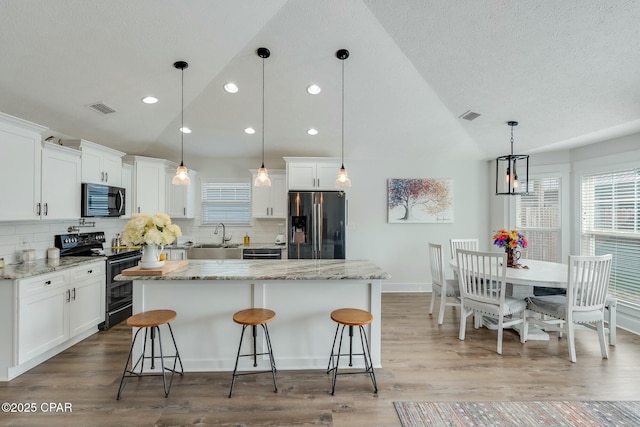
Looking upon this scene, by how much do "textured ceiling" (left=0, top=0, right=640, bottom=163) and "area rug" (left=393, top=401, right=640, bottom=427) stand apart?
2752 millimetres

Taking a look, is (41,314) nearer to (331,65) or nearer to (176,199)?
(176,199)

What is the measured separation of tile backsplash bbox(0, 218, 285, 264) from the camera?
315 centimetres

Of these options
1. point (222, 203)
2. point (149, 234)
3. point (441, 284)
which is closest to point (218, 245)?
point (222, 203)

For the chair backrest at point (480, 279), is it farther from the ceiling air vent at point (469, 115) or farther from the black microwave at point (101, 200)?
the black microwave at point (101, 200)

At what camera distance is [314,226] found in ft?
15.4

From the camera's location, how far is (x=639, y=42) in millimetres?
2213

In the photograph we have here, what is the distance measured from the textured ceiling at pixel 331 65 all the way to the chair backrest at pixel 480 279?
179cm

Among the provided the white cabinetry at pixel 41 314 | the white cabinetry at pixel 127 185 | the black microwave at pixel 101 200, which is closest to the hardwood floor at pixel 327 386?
the white cabinetry at pixel 41 314

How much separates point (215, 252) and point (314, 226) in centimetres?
176

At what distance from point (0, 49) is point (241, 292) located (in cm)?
279

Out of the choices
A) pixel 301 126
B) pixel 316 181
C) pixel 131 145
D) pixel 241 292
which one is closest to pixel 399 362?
pixel 241 292

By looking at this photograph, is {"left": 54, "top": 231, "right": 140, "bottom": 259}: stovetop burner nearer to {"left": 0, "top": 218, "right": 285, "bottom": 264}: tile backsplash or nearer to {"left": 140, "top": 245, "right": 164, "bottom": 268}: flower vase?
{"left": 0, "top": 218, "right": 285, "bottom": 264}: tile backsplash

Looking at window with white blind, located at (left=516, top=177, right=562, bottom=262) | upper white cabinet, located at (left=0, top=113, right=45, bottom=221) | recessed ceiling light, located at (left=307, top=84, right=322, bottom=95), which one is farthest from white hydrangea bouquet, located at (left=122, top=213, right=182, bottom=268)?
window with white blind, located at (left=516, top=177, right=562, bottom=262)

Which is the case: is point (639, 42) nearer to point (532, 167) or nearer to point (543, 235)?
point (532, 167)
